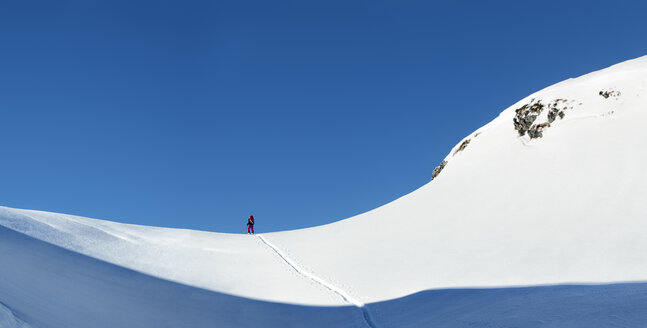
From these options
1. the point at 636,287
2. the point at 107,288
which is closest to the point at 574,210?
the point at 636,287

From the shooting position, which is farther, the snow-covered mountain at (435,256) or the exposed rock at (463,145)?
the exposed rock at (463,145)

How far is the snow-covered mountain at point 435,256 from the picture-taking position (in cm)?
591

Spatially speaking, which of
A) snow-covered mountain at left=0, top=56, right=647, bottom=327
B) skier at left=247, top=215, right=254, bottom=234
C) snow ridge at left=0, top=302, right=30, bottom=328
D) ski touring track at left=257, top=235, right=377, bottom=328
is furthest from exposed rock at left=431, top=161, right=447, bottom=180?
snow ridge at left=0, top=302, right=30, bottom=328

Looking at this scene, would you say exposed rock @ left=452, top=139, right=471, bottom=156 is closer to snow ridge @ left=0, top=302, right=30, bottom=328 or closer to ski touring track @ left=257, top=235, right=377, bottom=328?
ski touring track @ left=257, top=235, right=377, bottom=328

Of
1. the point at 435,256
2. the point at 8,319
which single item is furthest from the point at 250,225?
the point at 8,319

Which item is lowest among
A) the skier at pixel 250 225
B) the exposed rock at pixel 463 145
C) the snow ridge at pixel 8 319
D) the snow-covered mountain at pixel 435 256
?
the snow ridge at pixel 8 319

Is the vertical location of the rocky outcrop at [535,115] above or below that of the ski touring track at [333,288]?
above

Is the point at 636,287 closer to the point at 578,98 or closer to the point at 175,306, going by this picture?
the point at 175,306

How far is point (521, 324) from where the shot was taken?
17.3 ft

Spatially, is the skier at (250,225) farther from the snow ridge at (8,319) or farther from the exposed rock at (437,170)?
the snow ridge at (8,319)

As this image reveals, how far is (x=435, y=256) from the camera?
36.3 feet

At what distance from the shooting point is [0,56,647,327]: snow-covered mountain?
5.91m

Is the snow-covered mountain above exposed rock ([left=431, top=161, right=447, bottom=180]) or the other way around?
the other way around

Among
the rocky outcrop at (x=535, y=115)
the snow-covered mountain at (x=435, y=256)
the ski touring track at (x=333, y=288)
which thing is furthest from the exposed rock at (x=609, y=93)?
the ski touring track at (x=333, y=288)
